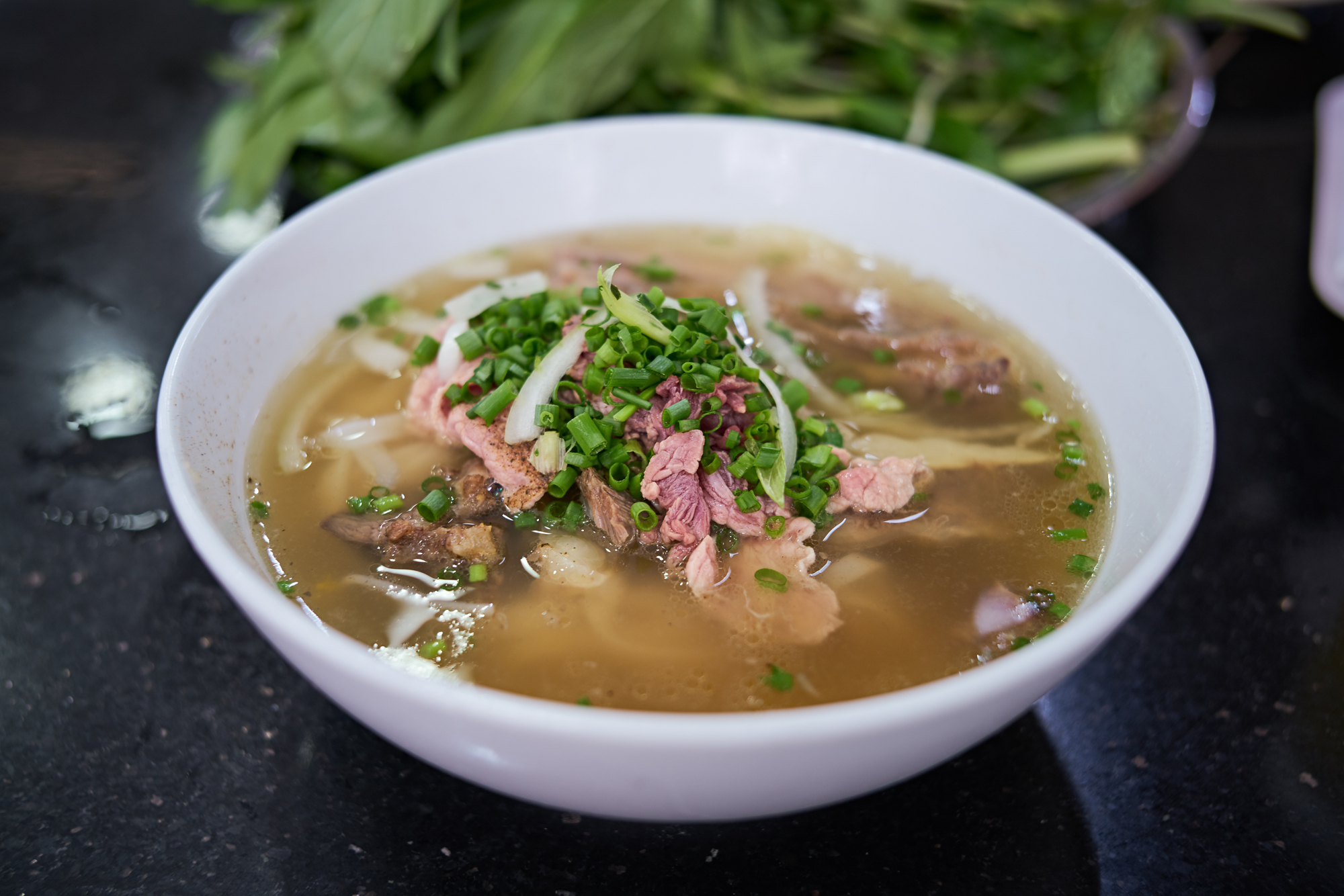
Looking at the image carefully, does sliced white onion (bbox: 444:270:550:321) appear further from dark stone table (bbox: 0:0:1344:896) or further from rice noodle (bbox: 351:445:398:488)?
dark stone table (bbox: 0:0:1344:896)

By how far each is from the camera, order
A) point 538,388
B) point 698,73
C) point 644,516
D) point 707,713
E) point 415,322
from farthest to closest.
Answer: point 698,73 → point 415,322 → point 538,388 → point 644,516 → point 707,713

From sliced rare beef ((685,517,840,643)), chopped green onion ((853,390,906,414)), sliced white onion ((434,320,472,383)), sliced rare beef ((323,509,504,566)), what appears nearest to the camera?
sliced rare beef ((685,517,840,643))

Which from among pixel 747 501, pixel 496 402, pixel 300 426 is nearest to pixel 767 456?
pixel 747 501

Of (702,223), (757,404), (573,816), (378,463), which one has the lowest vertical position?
(573,816)

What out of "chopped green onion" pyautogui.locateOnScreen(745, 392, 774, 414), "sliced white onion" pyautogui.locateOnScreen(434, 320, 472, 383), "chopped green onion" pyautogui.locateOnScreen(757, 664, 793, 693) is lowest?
"chopped green onion" pyautogui.locateOnScreen(757, 664, 793, 693)

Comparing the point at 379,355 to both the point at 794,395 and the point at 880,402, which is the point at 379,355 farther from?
the point at 880,402

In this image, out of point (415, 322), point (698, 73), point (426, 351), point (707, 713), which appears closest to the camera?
point (707, 713)

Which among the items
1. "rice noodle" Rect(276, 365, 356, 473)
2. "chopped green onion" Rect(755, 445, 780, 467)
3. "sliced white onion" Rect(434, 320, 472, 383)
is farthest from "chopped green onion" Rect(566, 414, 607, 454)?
"rice noodle" Rect(276, 365, 356, 473)

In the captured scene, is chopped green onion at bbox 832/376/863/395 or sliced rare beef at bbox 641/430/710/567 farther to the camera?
chopped green onion at bbox 832/376/863/395

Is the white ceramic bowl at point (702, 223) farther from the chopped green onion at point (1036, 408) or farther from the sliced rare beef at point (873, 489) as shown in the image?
the sliced rare beef at point (873, 489)
